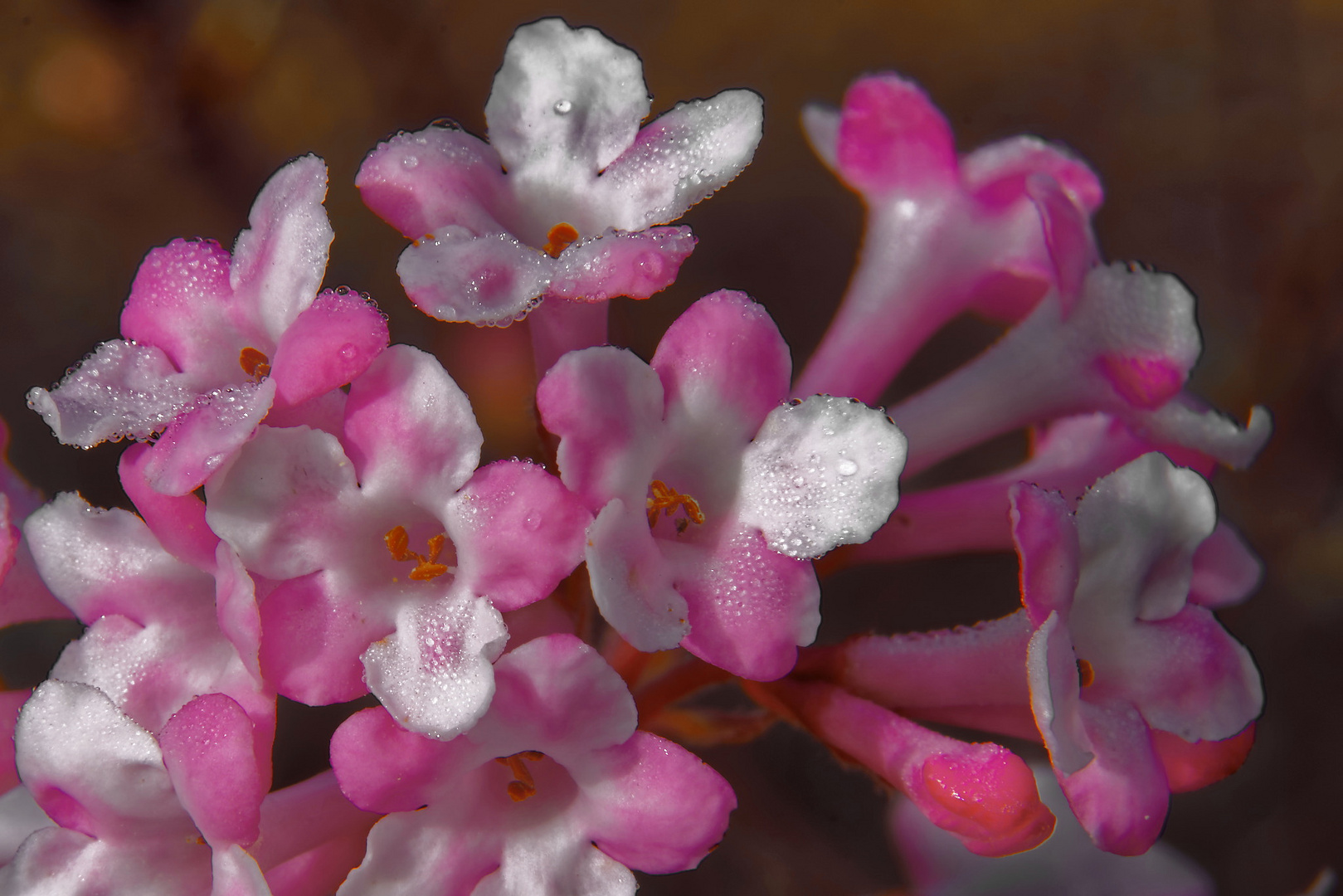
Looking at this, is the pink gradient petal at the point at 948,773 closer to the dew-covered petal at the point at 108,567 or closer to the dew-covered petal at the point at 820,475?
the dew-covered petal at the point at 820,475

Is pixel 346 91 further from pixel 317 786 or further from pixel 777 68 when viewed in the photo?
pixel 317 786

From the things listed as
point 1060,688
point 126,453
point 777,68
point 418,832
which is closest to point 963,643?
point 1060,688

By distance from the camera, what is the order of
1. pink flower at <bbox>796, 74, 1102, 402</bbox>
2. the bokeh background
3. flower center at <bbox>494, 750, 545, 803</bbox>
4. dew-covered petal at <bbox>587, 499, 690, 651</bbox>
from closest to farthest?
dew-covered petal at <bbox>587, 499, 690, 651</bbox> < flower center at <bbox>494, 750, 545, 803</bbox> < pink flower at <bbox>796, 74, 1102, 402</bbox> < the bokeh background

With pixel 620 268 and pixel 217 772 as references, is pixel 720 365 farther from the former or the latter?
pixel 217 772

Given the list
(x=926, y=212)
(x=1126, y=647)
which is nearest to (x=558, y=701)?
(x=1126, y=647)

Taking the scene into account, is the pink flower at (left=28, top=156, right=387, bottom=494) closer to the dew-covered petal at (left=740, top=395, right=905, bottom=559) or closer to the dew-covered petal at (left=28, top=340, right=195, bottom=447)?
the dew-covered petal at (left=28, top=340, right=195, bottom=447)

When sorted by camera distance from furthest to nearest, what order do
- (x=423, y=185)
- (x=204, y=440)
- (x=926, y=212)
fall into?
(x=926, y=212)
(x=423, y=185)
(x=204, y=440)

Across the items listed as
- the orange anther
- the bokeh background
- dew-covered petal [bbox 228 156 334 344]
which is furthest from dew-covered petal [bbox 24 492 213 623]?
the bokeh background
